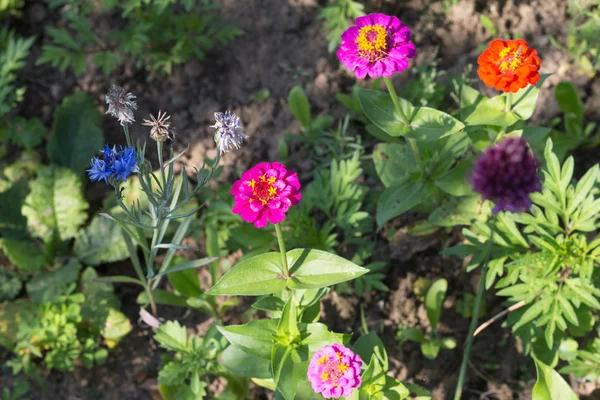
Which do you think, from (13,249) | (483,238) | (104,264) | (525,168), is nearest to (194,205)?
(104,264)

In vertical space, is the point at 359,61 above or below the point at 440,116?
above

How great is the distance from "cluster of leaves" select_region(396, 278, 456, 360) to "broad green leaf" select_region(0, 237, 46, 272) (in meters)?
1.96

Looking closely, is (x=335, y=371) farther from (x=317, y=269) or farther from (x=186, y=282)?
(x=186, y=282)

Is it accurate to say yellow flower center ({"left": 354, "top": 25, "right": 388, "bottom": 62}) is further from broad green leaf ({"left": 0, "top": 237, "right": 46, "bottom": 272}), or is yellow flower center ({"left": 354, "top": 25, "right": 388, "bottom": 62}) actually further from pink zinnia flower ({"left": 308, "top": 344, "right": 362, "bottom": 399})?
broad green leaf ({"left": 0, "top": 237, "right": 46, "bottom": 272})

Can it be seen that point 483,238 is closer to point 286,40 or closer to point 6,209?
point 286,40

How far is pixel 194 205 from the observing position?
11.0 ft

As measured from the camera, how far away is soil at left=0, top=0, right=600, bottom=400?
124 inches

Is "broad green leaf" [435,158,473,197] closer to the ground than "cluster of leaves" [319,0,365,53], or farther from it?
closer to the ground

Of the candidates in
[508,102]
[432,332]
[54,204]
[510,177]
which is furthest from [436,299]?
[54,204]

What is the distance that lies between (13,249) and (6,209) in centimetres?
32

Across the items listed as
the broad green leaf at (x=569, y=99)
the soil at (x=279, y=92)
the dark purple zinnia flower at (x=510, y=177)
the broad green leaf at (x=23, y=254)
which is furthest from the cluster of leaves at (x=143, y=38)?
the dark purple zinnia flower at (x=510, y=177)

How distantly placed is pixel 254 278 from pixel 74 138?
185 centimetres

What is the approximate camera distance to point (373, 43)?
93.7 inches

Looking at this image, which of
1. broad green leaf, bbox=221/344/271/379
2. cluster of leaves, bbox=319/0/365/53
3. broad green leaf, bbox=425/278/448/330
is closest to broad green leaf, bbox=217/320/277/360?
broad green leaf, bbox=221/344/271/379
